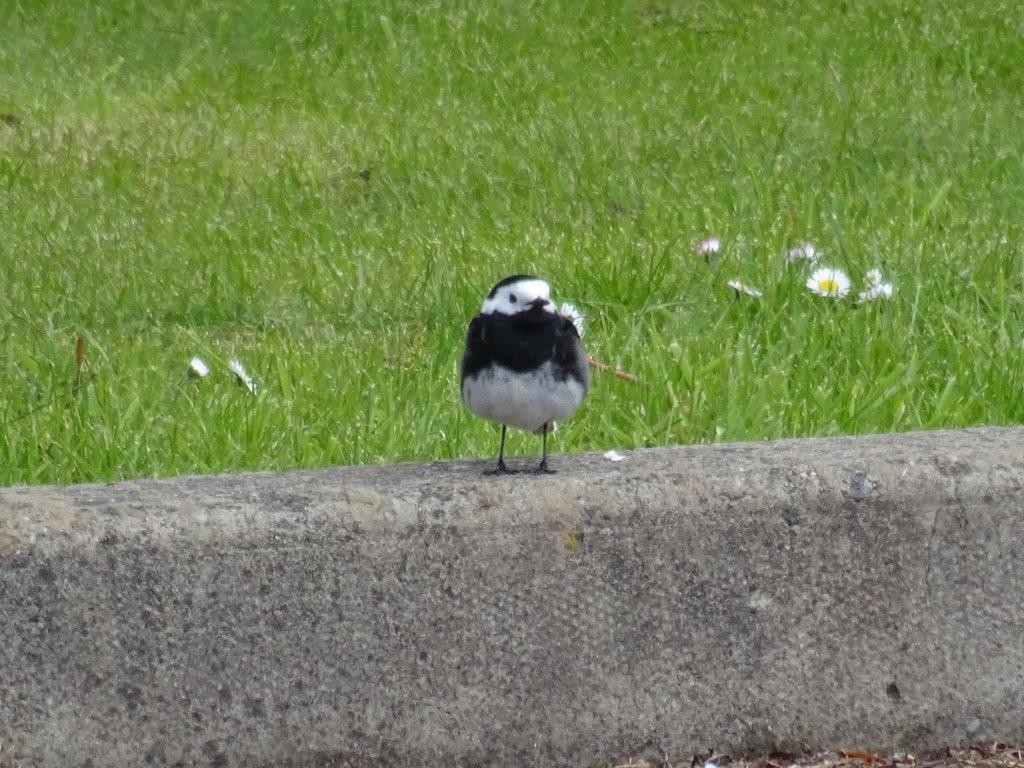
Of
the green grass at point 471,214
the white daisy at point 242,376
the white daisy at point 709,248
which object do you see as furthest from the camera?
the white daisy at point 709,248

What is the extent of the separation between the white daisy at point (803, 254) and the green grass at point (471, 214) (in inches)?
3.6

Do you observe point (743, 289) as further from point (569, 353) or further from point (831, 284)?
point (569, 353)

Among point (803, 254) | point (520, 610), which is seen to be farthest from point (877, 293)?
point (520, 610)

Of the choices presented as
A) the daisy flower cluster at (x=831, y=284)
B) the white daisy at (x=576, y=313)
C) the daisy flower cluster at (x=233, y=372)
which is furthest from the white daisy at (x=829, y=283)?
the daisy flower cluster at (x=233, y=372)

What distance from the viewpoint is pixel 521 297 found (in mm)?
2814

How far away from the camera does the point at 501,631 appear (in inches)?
105

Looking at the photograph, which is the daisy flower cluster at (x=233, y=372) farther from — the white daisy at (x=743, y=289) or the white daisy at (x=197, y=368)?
the white daisy at (x=743, y=289)

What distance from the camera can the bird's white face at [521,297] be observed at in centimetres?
281

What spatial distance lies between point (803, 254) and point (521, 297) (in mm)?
2451

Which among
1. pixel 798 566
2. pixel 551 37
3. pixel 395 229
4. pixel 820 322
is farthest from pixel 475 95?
pixel 798 566

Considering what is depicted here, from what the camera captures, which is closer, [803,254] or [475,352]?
[475,352]

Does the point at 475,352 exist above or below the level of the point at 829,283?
above

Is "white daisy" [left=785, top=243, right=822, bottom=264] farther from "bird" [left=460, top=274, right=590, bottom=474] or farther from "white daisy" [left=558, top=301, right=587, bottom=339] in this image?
"bird" [left=460, top=274, right=590, bottom=474]

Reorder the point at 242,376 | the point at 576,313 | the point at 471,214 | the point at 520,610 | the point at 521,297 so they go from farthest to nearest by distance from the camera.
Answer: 1. the point at 471,214
2. the point at 576,313
3. the point at 242,376
4. the point at 521,297
5. the point at 520,610
